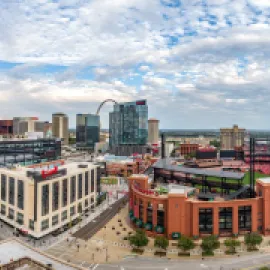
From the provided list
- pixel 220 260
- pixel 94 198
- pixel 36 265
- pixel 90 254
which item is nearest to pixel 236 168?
pixel 94 198

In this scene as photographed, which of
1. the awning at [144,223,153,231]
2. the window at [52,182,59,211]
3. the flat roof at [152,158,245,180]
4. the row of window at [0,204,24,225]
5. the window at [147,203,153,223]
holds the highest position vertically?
the flat roof at [152,158,245,180]

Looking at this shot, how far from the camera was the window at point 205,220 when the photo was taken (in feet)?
222

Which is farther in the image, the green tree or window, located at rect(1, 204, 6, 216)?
window, located at rect(1, 204, 6, 216)

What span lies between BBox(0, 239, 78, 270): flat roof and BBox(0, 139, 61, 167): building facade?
101588 mm

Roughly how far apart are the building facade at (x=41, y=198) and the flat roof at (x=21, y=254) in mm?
31645

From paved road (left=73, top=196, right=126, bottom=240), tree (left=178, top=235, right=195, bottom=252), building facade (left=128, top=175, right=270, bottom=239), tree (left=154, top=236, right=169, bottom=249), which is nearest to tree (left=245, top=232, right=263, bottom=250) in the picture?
building facade (left=128, top=175, right=270, bottom=239)

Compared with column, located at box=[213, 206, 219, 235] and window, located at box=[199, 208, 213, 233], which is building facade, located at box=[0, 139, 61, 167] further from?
column, located at box=[213, 206, 219, 235]

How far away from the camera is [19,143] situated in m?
144

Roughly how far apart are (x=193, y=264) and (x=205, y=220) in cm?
1399

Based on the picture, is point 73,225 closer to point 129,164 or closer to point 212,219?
point 212,219

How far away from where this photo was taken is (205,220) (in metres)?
67.9

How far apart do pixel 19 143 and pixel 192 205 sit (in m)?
108

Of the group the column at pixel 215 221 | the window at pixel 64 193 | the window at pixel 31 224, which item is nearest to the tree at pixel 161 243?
the column at pixel 215 221

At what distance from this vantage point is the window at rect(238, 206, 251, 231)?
69.4m
